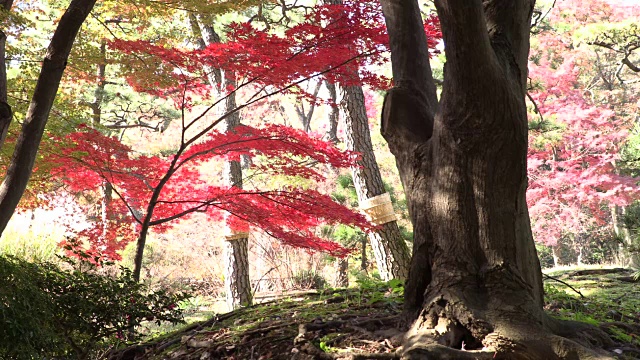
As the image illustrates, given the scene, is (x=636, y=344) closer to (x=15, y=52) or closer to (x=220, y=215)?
(x=220, y=215)

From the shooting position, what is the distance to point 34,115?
11.7ft

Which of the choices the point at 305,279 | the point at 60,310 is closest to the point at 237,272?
the point at 305,279

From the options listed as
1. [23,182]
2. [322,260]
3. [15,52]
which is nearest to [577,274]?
[322,260]

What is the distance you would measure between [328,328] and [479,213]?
1075 millimetres

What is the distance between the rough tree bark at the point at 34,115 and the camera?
Answer: 3.48m

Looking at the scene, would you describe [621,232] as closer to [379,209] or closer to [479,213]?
[379,209]

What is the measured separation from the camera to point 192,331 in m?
3.72

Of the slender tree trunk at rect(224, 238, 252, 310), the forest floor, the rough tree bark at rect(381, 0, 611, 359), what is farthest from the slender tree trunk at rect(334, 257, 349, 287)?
the rough tree bark at rect(381, 0, 611, 359)

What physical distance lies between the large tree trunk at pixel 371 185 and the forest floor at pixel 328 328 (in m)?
1.41

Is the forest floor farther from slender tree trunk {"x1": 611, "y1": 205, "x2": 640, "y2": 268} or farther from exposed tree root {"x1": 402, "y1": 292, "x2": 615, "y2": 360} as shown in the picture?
slender tree trunk {"x1": 611, "y1": 205, "x2": 640, "y2": 268}

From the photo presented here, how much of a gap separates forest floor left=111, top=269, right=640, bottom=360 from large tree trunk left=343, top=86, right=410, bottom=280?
55.6 inches

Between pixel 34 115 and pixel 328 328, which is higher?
pixel 34 115

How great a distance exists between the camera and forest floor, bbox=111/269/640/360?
8.76 feet

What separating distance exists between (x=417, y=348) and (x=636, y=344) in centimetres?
132
